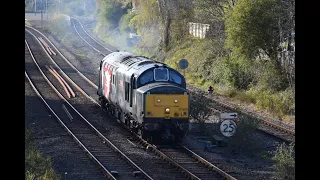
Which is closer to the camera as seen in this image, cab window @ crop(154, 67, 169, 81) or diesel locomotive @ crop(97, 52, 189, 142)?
diesel locomotive @ crop(97, 52, 189, 142)

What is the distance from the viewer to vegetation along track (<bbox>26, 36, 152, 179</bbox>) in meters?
13.8

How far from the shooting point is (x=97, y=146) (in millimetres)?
16922

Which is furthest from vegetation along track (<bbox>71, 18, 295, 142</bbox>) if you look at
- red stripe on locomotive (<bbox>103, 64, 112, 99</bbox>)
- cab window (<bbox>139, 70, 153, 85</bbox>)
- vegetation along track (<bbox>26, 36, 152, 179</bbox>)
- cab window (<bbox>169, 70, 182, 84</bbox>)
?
vegetation along track (<bbox>26, 36, 152, 179</bbox>)

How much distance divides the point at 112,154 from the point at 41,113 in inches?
313

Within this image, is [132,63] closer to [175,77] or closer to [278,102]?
[175,77]

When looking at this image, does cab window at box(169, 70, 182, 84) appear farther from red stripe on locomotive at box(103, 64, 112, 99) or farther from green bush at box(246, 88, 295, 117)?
green bush at box(246, 88, 295, 117)

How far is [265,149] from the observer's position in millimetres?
16656

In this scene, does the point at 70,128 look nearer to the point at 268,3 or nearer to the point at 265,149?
the point at 265,149

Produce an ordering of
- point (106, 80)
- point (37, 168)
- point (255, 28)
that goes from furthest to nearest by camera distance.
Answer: point (255, 28)
point (106, 80)
point (37, 168)

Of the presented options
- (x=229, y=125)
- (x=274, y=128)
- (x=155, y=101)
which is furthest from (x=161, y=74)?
(x=274, y=128)

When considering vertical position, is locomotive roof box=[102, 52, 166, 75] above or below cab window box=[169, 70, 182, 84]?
above

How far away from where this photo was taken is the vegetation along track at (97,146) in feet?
45.2

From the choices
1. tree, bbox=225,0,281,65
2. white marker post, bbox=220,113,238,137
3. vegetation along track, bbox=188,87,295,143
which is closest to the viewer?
white marker post, bbox=220,113,238,137
